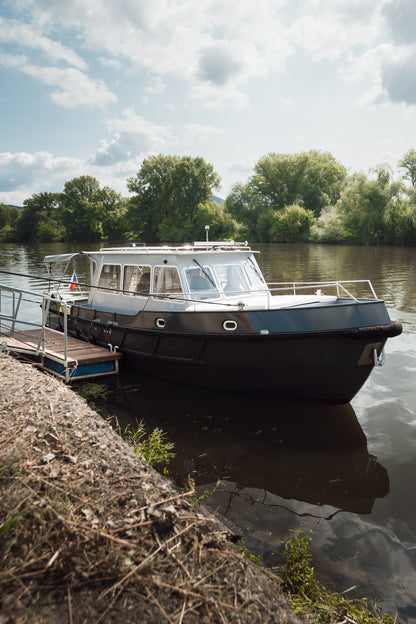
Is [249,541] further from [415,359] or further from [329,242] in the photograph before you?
[329,242]

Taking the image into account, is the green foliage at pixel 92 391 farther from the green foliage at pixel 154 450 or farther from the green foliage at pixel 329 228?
the green foliage at pixel 329 228

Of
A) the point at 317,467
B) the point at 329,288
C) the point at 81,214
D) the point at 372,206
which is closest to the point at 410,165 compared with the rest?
the point at 372,206

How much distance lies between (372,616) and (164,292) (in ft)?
20.8

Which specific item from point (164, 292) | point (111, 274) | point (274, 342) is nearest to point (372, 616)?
point (274, 342)

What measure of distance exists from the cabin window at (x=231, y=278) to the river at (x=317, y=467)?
224 cm

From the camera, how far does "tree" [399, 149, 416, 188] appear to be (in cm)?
4400

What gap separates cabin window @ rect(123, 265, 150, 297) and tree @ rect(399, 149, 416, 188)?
4488 cm

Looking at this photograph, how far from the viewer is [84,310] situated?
10.1 m

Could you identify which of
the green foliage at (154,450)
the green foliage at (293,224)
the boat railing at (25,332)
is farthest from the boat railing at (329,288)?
the green foliage at (293,224)

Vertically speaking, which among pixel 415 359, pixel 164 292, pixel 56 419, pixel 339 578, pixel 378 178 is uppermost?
pixel 378 178

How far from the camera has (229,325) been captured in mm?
6961

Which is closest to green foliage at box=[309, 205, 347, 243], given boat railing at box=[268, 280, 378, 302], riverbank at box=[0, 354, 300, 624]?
boat railing at box=[268, 280, 378, 302]

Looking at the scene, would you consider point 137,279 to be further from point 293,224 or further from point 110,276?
point 293,224

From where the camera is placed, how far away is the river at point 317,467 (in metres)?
4.03
